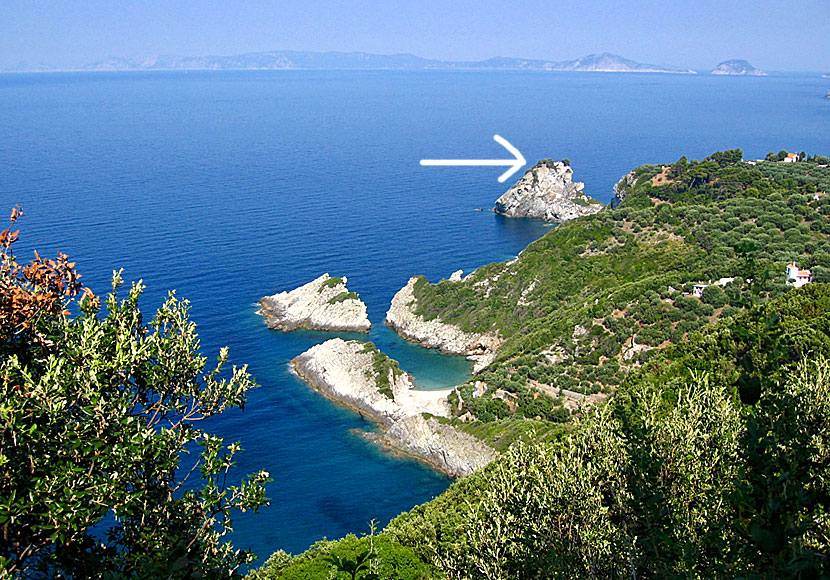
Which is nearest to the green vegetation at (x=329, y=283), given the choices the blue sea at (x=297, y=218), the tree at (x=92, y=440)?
the blue sea at (x=297, y=218)

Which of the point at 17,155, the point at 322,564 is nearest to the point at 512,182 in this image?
the point at 17,155

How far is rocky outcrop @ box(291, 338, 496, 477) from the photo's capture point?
36.7 metres

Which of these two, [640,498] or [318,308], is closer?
[640,498]

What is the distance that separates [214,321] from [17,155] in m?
86.7

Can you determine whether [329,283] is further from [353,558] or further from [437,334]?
[353,558]

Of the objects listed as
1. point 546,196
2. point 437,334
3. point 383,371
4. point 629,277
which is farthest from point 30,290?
point 546,196

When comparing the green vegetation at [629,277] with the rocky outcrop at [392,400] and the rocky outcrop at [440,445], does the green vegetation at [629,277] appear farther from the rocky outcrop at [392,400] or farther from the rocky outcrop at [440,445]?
the rocky outcrop at [392,400]

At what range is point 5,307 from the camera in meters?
7.68

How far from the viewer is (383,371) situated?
149 ft

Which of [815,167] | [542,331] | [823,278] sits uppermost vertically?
[815,167]

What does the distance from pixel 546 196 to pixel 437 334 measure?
44.2 m

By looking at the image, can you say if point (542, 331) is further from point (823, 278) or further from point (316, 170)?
point (316, 170)

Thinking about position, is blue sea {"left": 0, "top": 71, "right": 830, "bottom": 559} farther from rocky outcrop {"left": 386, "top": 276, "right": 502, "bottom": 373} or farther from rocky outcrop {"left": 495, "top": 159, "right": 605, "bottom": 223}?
rocky outcrop {"left": 495, "top": 159, "right": 605, "bottom": 223}

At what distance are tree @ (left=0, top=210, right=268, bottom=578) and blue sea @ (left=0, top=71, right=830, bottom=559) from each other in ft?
27.5
